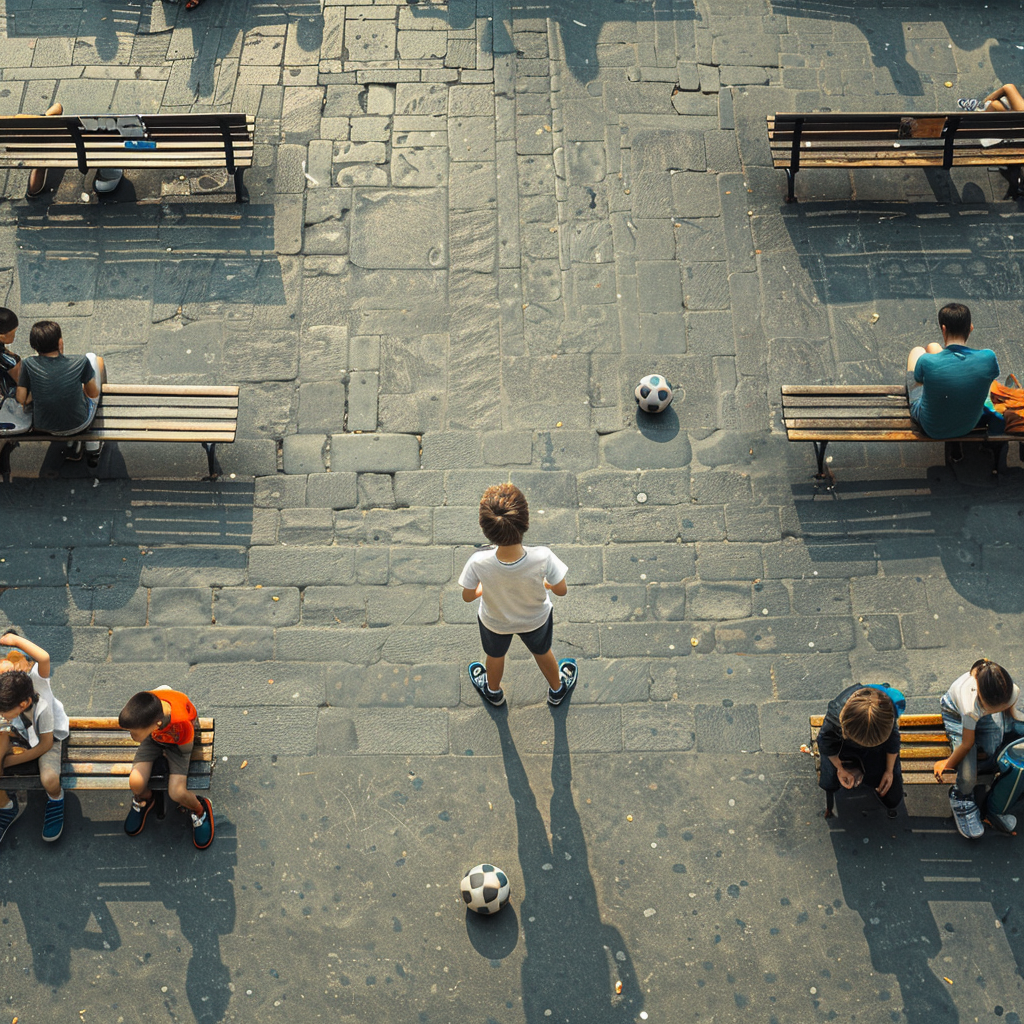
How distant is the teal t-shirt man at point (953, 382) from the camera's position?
6.68 metres

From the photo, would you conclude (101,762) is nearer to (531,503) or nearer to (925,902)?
(531,503)

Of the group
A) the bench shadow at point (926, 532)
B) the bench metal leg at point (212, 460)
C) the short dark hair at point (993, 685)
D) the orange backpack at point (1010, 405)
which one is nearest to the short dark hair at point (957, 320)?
the orange backpack at point (1010, 405)

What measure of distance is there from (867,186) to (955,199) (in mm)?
692

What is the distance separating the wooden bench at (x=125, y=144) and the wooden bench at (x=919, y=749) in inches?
236

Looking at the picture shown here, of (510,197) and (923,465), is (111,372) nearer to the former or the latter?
(510,197)

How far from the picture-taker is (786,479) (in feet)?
23.5

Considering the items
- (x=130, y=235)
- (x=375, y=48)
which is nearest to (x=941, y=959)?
(x=130, y=235)

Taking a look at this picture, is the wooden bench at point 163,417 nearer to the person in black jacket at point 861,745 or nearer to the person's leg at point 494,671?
the person's leg at point 494,671

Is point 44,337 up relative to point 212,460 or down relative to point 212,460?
up

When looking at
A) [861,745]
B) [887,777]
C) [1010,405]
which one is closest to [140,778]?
[861,745]

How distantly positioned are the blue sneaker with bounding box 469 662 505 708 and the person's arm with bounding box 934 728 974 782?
8.15 ft

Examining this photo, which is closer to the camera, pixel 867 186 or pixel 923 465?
pixel 923 465

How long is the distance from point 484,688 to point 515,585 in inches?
43.1

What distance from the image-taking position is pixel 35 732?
5.76 metres
